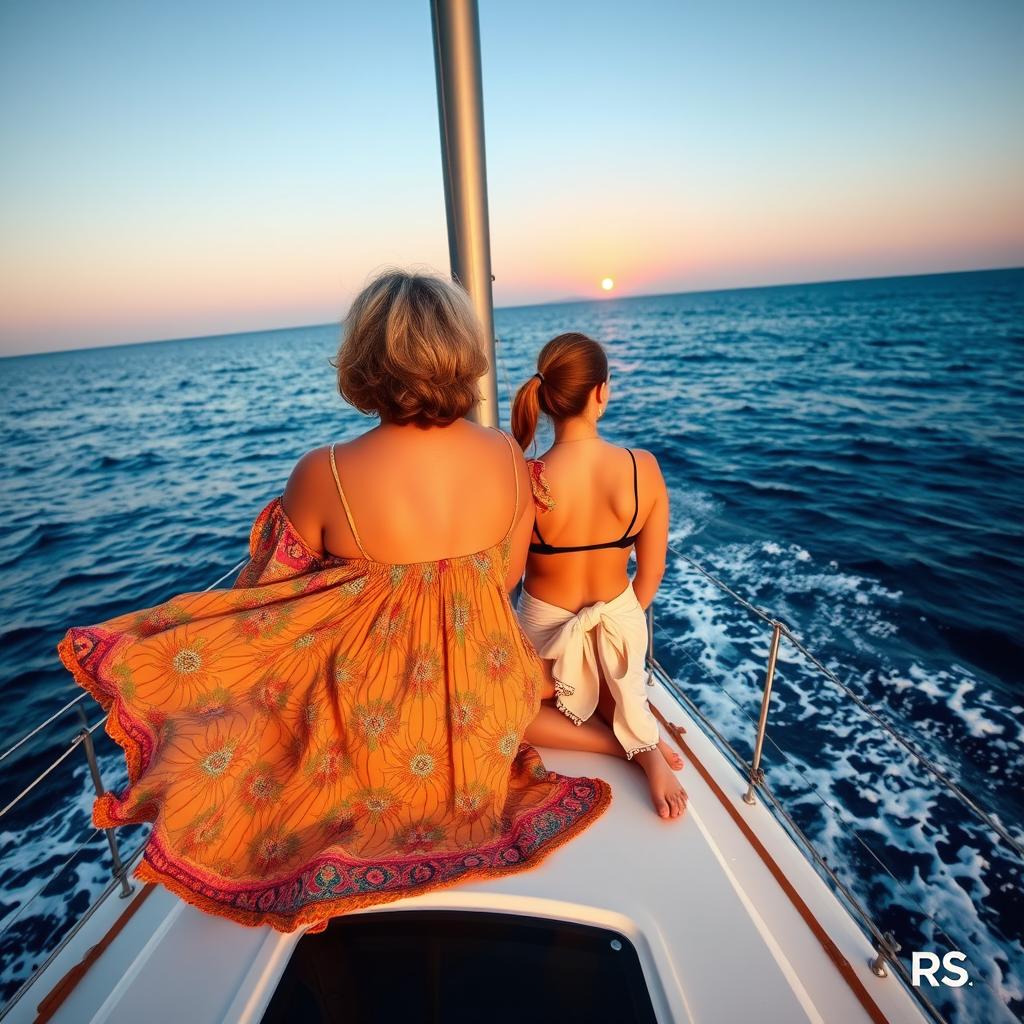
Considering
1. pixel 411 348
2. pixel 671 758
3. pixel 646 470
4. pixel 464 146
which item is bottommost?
pixel 671 758

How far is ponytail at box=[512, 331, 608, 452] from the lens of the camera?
1.89 m

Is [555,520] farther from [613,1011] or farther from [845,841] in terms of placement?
[845,841]

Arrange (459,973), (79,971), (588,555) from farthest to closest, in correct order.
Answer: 1. (588,555)
2. (79,971)
3. (459,973)

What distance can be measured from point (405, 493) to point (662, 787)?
1246 mm

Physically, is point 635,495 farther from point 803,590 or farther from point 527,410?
point 803,590

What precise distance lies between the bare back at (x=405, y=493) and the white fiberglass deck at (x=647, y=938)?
92 centimetres

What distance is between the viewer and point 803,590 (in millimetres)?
6086

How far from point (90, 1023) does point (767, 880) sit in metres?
1.70

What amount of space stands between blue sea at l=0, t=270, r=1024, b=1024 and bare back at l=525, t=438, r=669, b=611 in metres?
1.12

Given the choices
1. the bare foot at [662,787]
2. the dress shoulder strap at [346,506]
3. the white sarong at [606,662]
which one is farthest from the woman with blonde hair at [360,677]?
the white sarong at [606,662]

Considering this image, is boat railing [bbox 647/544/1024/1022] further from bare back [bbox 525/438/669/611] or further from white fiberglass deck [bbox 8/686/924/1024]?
bare back [bbox 525/438/669/611]

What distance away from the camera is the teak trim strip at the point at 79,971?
132 cm

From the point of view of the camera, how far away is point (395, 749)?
5.24 feet

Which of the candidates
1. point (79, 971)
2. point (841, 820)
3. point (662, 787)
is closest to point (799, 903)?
point (662, 787)
